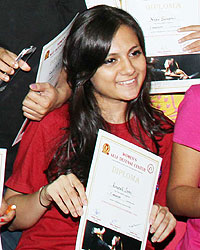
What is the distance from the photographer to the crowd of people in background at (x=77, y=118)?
6.27ft

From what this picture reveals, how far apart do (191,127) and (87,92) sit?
16.7 inches

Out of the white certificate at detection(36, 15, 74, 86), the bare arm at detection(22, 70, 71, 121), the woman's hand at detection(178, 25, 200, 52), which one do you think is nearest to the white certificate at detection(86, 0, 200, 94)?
the woman's hand at detection(178, 25, 200, 52)

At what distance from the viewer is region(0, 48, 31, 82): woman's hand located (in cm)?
182

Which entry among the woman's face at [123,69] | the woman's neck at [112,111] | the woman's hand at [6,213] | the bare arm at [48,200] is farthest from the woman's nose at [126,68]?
the woman's hand at [6,213]

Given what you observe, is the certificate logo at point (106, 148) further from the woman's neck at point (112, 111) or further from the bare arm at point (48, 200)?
the woman's neck at point (112, 111)

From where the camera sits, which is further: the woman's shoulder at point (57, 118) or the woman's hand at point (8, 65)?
the woman's shoulder at point (57, 118)

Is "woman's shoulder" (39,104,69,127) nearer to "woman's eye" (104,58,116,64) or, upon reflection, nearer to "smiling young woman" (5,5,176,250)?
"smiling young woman" (5,5,176,250)

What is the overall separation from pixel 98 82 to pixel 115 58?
0.11m

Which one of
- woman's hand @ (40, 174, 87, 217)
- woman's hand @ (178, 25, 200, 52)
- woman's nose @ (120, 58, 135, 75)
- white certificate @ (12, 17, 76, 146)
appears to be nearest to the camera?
woman's hand @ (40, 174, 87, 217)

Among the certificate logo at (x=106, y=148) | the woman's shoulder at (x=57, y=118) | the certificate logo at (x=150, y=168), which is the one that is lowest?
the certificate logo at (x=150, y=168)

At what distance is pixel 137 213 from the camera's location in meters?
1.79

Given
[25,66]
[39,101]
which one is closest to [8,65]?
[25,66]

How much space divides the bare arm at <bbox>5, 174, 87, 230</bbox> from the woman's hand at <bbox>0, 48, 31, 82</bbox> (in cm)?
37

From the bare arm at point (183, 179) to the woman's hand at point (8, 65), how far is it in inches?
23.0
